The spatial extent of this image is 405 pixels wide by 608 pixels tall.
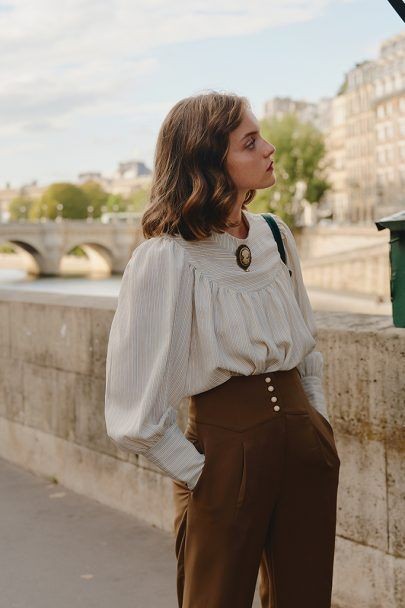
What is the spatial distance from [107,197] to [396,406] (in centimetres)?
11733

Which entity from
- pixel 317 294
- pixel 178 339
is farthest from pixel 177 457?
pixel 317 294

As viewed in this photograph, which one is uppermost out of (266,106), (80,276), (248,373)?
(266,106)

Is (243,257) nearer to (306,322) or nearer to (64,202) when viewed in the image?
(306,322)

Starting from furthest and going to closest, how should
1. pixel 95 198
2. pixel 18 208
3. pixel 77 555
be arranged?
1. pixel 18 208
2. pixel 95 198
3. pixel 77 555

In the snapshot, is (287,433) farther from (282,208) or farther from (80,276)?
(80,276)

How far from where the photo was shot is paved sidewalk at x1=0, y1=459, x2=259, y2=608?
312 centimetres

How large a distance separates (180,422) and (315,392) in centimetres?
157

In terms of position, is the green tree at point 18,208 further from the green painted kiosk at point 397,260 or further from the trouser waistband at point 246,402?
the trouser waistband at point 246,402

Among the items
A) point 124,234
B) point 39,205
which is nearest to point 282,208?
point 124,234

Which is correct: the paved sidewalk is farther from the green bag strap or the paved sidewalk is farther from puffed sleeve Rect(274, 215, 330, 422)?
the green bag strap

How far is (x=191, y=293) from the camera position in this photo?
1850 millimetres

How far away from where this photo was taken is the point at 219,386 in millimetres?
1851

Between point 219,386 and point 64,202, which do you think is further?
point 64,202

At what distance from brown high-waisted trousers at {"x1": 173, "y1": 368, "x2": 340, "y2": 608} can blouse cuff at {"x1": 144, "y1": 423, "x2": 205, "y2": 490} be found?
0.8 inches
